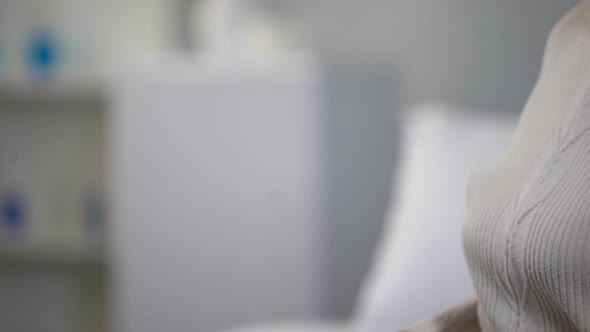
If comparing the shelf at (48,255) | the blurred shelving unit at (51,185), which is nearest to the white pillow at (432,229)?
the shelf at (48,255)

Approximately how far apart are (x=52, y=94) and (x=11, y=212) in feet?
1.51

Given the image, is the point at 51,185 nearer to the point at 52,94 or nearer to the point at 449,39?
the point at 52,94

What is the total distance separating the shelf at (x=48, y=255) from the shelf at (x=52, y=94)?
54 centimetres

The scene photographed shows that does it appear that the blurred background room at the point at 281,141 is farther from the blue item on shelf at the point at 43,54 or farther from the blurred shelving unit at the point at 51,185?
the blurred shelving unit at the point at 51,185

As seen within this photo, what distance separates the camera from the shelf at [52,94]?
302 cm

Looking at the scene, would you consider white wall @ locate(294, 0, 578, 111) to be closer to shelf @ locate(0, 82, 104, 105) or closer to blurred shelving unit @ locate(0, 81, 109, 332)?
shelf @ locate(0, 82, 104, 105)

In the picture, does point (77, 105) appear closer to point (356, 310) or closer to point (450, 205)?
point (356, 310)

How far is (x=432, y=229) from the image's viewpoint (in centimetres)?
164

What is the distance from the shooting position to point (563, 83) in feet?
2.25

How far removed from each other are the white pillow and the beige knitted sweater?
31.9 inches

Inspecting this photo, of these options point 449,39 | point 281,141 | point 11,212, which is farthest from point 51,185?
point 449,39

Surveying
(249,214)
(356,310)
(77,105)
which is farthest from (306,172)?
(77,105)

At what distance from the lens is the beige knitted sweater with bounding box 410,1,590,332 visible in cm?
61

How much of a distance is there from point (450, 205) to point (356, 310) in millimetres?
1159
